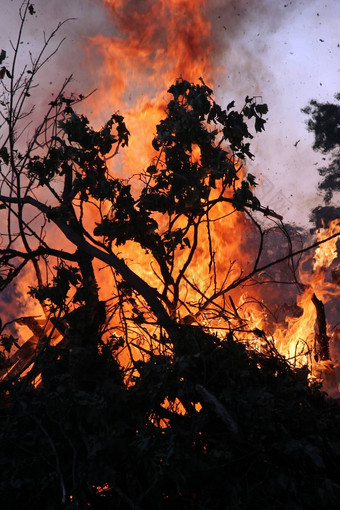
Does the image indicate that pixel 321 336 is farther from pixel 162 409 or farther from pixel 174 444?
pixel 174 444

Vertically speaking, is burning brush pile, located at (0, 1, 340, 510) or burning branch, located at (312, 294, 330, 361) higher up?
burning branch, located at (312, 294, 330, 361)

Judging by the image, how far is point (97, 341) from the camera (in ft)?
15.9

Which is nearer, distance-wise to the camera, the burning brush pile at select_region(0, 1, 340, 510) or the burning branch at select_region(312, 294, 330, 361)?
the burning brush pile at select_region(0, 1, 340, 510)

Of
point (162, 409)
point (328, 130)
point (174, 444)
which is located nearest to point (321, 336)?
point (162, 409)

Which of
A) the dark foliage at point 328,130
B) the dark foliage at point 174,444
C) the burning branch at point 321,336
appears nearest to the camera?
the dark foliage at point 174,444

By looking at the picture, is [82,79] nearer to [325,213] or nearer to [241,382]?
[241,382]

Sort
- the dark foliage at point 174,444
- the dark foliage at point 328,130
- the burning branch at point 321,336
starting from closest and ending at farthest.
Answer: the dark foliage at point 174,444, the burning branch at point 321,336, the dark foliage at point 328,130

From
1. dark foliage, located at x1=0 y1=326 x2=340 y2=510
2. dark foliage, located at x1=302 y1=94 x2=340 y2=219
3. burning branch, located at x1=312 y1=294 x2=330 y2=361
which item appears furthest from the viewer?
dark foliage, located at x1=302 y1=94 x2=340 y2=219

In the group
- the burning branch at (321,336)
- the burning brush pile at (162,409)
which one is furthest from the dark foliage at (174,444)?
the burning branch at (321,336)

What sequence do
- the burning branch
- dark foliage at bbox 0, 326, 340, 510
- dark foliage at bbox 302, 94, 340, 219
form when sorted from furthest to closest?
dark foliage at bbox 302, 94, 340, 219 → the burning branch → dark foliage at bbox 0, 326, 340, 510

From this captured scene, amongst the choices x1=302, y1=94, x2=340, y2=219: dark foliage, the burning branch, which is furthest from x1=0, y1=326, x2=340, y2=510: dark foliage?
x1=302, y1=94, x2=340, y2=219: dark foliage

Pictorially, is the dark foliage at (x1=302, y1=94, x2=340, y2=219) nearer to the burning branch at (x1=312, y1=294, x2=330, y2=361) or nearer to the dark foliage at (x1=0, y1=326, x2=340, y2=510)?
the burning branch at (x1=312, y1=294, x2=330, y2=361)

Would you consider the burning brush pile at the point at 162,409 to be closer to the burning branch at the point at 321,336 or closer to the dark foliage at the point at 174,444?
the dark foliage at the point at 174,444

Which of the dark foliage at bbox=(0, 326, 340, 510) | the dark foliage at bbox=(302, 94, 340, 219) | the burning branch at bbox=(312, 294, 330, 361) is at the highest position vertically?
the dark foliage at bbox=(302, 94, 340, 219)
